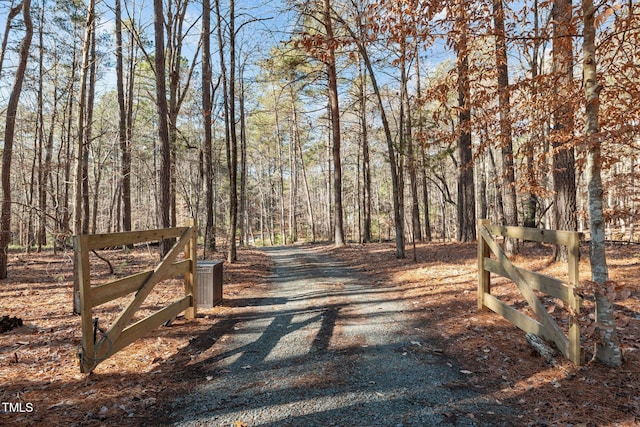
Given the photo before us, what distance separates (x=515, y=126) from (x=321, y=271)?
636 centimetres

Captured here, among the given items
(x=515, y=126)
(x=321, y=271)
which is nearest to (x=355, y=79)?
(x=321, y=271)

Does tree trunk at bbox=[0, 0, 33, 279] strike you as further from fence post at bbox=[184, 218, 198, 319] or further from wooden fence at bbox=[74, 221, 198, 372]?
wooden fence at bbox=[74, 221, 198, 372]

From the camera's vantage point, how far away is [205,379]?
3.55 m

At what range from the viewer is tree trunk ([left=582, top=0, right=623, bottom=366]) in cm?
337

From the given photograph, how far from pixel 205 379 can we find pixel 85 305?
1.37 meters

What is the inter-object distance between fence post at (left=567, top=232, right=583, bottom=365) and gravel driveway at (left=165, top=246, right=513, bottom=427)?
1.09 m

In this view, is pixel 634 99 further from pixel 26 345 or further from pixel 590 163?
pixel 26 345

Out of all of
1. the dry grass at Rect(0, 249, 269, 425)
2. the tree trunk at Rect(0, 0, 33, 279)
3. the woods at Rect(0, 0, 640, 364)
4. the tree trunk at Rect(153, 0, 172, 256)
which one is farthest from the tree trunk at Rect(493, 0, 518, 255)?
the tree trunk at Rect(0, 0, 33, 279)

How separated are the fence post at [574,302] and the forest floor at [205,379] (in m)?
0.13

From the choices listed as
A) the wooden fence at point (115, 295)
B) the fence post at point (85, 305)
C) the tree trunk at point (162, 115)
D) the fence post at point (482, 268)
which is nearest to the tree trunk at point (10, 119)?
the tree trunk at point (162, 115)

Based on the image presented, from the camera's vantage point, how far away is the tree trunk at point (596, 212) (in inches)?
132

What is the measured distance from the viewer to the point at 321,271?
1048 centimetres

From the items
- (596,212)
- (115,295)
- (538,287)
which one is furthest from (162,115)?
(596,212)

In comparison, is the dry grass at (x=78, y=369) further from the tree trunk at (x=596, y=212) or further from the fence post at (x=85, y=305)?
the tree trunk at (x=596, y=212)
